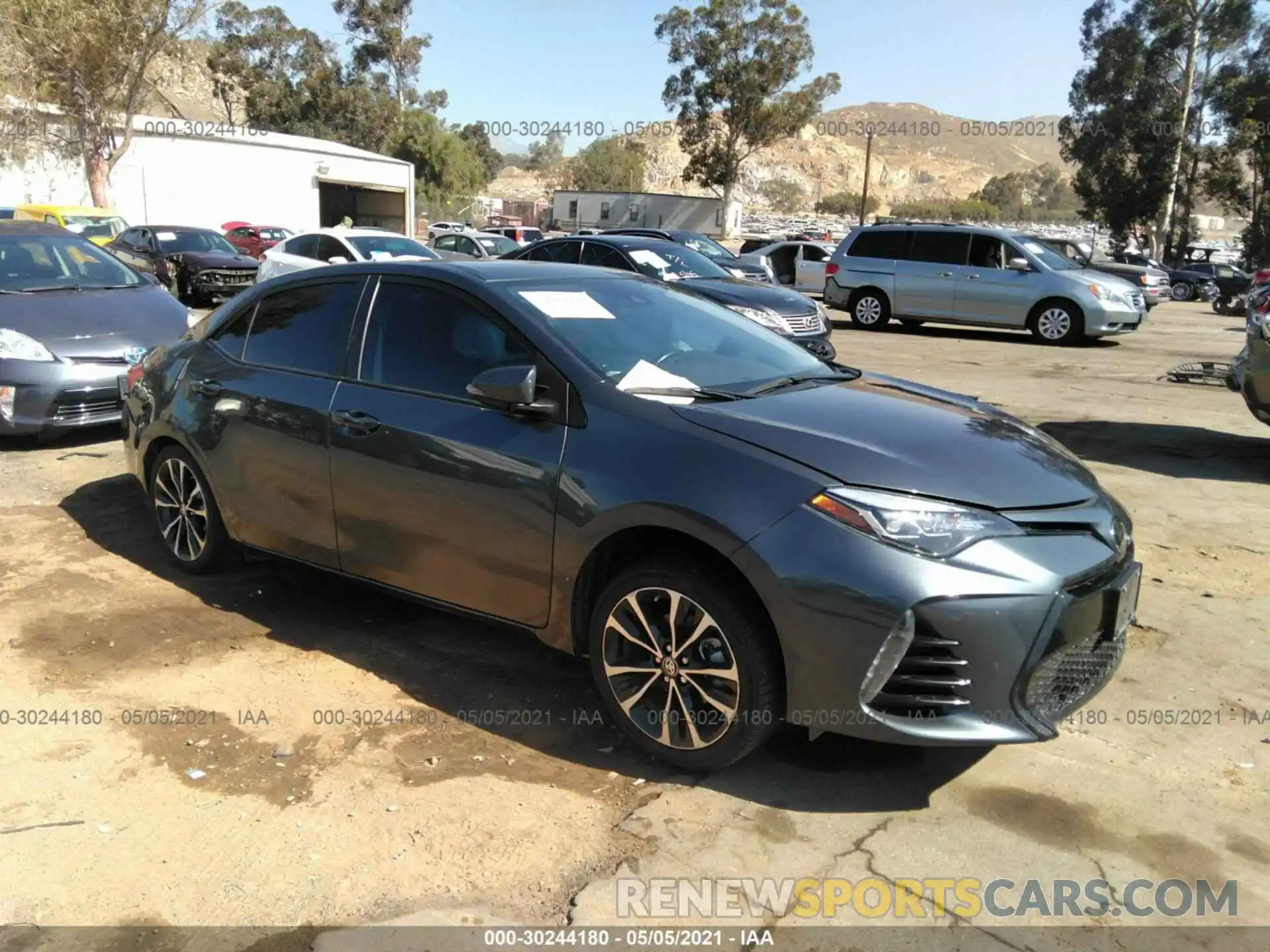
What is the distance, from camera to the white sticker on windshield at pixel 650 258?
12.2m

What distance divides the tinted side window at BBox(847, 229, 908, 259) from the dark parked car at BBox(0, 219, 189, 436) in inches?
494

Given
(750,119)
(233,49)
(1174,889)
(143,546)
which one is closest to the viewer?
(1174,889)

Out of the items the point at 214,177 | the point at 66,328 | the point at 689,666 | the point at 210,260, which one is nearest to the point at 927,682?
the point at 689,666

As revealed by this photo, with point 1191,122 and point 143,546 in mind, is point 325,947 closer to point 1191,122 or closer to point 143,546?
point 143,546

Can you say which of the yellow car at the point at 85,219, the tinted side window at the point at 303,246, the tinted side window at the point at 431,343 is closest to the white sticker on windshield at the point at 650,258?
the tinted side window at the point at 303,246

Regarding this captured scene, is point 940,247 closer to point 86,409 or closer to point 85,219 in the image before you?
point 86,409

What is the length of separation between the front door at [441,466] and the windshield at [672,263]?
8122 mm

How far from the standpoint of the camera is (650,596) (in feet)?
10.7

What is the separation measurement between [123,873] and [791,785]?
2.02 metres

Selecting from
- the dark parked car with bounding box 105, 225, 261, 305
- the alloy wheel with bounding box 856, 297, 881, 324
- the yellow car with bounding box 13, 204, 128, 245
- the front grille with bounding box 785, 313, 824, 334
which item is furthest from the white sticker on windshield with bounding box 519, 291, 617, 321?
the yellow car with bounding box 13, 204, 128, 245

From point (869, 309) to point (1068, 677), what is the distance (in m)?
15.7

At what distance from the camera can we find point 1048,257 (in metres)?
16.5

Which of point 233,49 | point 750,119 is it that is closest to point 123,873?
point 750,119

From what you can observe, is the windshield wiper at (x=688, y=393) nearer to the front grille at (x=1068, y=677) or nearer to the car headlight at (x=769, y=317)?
the front grille at (x=1068, y=677)
